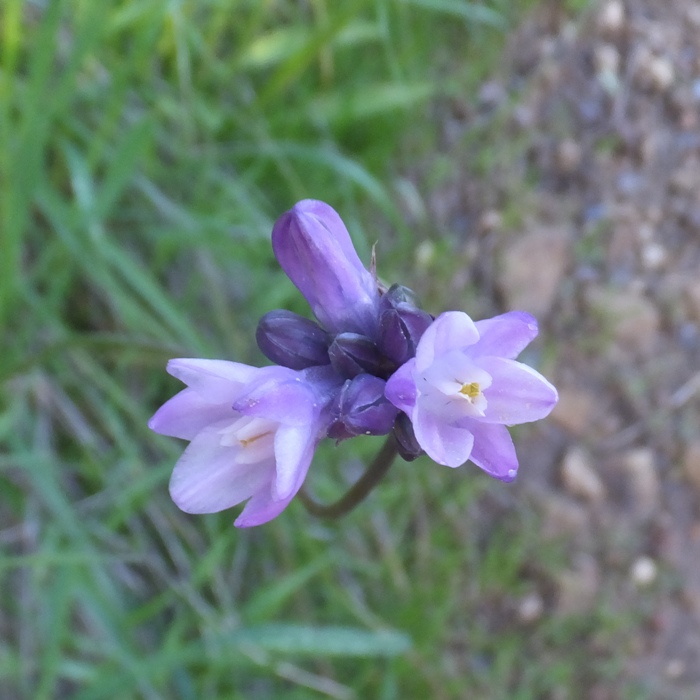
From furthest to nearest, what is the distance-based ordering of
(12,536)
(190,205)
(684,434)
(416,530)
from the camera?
(684,434) → (416,530) → (190,205) → (12,536)

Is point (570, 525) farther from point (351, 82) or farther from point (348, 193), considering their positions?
point (351, 82)

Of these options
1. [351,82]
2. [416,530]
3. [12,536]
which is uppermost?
[351,82]

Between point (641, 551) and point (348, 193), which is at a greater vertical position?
point (348, 193)

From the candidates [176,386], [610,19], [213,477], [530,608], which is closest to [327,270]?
[213,477]

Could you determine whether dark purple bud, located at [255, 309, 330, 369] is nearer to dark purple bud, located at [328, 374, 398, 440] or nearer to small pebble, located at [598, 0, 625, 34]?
dark purple bud, located at [328, 374, 398, 440]

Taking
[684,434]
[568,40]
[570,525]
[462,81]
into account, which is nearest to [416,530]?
[570,525]

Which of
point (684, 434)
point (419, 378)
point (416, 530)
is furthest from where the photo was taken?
point (684, 434)
